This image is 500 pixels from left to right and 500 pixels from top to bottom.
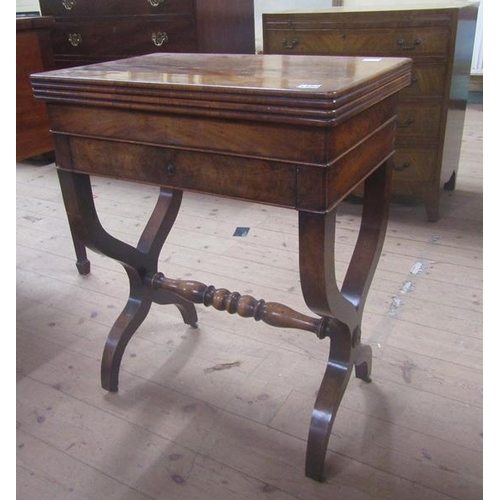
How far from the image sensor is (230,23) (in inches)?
98.7

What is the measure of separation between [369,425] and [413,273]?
0.82 metres

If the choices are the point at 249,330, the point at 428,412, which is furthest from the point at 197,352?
the point at 428,412

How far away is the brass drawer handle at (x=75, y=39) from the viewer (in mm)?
2668

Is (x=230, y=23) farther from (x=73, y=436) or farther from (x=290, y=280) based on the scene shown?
(x=73, y=436)

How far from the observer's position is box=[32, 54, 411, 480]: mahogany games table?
840 mm

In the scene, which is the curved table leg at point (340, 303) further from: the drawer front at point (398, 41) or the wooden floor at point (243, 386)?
the drawer front at point (398, 41)

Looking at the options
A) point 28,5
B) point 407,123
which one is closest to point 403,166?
point 407,123

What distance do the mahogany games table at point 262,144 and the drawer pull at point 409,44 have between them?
110cm

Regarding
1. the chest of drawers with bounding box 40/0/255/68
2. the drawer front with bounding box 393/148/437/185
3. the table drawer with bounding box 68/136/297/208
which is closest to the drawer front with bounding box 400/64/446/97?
the drawer front with bounding box 393/148/437/185

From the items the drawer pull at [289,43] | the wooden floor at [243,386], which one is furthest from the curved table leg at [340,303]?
the drawer pull at [289,43]

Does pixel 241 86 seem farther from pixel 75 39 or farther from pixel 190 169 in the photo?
pixel 75 39

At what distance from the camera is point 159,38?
94.4 inches

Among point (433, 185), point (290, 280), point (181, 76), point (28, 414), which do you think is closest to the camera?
point (181, 76)

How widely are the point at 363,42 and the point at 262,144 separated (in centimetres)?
150
